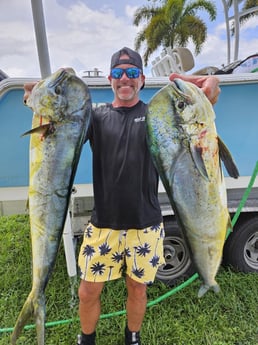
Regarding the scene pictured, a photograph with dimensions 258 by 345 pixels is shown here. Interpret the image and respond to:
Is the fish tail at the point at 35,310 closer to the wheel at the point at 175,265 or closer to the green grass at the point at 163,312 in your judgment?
the green grass at the point at 163,312

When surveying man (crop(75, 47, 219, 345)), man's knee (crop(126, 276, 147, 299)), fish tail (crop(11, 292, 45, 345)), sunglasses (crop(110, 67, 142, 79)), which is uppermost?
sunglasses (crop(110, 67, 142, 79))

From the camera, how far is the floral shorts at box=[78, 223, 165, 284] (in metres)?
2.06

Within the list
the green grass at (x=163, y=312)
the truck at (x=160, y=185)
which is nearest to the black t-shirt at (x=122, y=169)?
the truck at (x=160, y=185)

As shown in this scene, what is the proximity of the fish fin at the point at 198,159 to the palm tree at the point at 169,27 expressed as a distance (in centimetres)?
2023

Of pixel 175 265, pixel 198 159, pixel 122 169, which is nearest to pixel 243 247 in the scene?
pixel 175 265

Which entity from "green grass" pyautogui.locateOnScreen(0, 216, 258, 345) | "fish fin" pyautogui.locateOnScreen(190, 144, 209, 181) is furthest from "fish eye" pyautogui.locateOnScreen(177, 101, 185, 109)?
"green grass" pyautogui.locateOnScreen(0, 216, 258, 345)

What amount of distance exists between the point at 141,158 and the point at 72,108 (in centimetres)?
55

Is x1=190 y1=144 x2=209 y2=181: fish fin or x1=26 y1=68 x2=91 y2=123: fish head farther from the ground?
x1=26 y1=68 x2=91 y2=123: fish head

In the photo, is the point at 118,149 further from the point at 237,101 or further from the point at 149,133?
the point at 237,101

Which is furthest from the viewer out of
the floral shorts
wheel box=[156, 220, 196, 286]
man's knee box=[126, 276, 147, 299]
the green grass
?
wheel box=[156, 220, 196, 286]

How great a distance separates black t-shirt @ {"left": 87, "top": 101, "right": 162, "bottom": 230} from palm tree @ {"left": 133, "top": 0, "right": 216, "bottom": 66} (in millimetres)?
19763

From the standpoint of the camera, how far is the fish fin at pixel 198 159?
148 cm

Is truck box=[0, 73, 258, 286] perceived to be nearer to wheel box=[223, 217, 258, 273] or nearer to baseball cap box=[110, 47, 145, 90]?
wheel box=[223, 217, 258, 273]

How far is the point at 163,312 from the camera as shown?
9.45 ft
